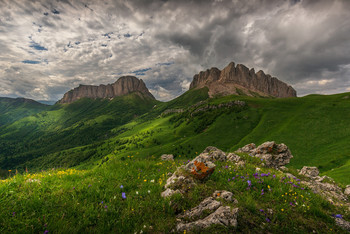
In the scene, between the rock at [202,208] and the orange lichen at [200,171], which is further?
the orange lichen at [200,171]

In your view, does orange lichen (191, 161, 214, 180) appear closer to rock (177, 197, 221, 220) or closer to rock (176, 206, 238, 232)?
rock (177, 197, 221, 220)

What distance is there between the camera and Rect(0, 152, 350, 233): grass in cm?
419

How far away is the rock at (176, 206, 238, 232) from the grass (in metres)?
0.21

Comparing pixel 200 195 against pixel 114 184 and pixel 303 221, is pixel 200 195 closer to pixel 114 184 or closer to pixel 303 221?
pixel 303 221

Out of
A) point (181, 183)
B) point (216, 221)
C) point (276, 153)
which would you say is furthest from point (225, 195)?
point (276, 153)

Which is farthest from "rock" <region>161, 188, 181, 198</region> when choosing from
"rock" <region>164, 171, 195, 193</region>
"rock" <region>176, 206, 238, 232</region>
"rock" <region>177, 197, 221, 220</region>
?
"rock" <region>176, 206, 238, 232</region>

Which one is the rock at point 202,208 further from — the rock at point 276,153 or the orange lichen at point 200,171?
the rock at point 276,153

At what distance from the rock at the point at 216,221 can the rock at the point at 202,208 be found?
0.29 metres

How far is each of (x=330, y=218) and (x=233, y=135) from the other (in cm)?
11542

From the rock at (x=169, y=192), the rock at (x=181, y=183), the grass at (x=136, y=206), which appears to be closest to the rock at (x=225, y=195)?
the grass at (x=136, y=206)

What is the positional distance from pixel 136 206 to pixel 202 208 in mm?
2260

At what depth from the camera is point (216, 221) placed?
4328 millimetres

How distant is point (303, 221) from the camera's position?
4.63m

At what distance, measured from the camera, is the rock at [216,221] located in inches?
169
